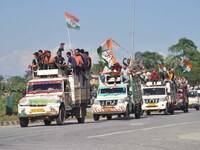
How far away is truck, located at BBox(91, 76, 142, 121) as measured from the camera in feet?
92.6

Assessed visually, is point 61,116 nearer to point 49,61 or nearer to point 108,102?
point 49,61

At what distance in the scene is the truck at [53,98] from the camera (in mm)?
22109

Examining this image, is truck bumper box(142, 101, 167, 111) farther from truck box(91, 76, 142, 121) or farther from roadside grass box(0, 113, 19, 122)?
roadside grass box(0, 113, 19, 122)

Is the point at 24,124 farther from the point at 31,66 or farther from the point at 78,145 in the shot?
the point at 78,145

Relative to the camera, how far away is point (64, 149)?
11.9 metres

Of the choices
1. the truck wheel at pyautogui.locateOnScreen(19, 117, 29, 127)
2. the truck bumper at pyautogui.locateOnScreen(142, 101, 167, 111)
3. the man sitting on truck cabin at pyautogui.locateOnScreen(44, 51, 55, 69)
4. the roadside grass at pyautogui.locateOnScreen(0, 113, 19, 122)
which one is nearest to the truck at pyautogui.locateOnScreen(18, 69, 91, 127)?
the truck wheel at pyautogui.locateOnScreen(19, 117, 29, 127)

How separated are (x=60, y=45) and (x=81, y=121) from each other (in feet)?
12.6

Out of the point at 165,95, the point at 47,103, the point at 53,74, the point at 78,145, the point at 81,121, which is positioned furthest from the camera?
the point at 165,95

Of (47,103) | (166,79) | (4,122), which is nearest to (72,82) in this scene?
(47,103)

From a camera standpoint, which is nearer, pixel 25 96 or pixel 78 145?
pixel 78 145

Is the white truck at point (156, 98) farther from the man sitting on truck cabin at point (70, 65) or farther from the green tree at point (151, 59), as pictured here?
the green tree at point (151, 59)

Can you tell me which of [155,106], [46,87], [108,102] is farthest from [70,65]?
[155,106]

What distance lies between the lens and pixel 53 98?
2236cm

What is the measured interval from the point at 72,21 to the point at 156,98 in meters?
8.64
